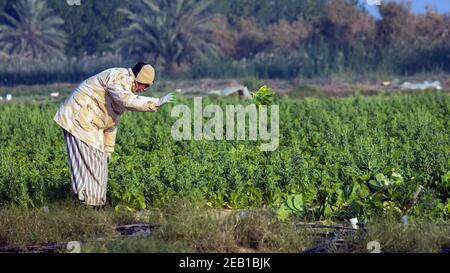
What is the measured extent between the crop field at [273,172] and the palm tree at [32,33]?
99.6ft

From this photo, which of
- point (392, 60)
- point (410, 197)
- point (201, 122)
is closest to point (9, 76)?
point (392, 60)

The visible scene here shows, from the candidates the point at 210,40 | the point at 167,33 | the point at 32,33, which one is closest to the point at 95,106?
the point at 167,33

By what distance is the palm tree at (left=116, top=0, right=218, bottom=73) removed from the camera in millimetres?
41094

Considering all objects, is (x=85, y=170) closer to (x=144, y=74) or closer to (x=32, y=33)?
(x=144, y=74)

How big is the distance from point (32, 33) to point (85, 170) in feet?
119

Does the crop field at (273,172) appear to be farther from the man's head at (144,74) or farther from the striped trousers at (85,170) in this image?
the man's head at (144,74)

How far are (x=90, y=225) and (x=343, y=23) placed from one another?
3807 centimetres

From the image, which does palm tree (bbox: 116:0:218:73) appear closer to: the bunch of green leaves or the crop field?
the crop field

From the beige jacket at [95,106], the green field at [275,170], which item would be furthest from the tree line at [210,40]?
the beige jacket at [95,106]

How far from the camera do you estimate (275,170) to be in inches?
379

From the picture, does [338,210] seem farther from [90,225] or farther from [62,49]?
[62,49]

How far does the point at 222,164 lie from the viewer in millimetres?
10109

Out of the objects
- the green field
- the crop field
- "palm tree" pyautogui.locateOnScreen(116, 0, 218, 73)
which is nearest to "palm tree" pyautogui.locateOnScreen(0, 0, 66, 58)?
"palm tree" pyautogui.locateOnScreen(116, 0, 218, 73)

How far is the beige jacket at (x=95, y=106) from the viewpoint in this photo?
8195 millimetres
